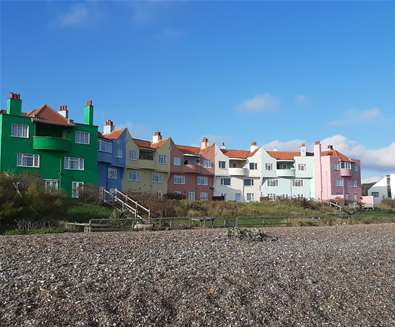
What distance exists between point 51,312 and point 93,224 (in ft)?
60.1

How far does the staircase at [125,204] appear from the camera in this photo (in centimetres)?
3705

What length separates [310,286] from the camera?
12508 mm

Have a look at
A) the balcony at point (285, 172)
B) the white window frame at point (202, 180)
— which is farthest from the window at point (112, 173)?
the balcony at point (285, 172)

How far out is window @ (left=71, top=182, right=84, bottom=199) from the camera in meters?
42.2

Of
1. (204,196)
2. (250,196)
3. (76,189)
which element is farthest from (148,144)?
(76,189)

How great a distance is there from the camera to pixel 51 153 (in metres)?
42.8

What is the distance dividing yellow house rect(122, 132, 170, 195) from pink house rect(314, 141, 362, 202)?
24.1 metres

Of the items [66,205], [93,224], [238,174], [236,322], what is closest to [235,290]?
[236,322]

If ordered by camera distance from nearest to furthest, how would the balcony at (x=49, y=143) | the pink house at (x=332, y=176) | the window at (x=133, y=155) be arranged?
the balcony at (x=49, y=143), the window at (x=133, y=155), the pink house at (x=332, y=176)

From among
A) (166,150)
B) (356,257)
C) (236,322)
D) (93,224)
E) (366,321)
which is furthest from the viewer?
(166,150)

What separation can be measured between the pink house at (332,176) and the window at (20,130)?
1674 inches

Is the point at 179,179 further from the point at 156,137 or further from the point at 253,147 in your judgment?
the point at 253,147

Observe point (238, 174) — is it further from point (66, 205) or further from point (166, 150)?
point (66, 205)

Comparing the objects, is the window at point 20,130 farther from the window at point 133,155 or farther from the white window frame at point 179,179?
the white window frame at point 179,179
